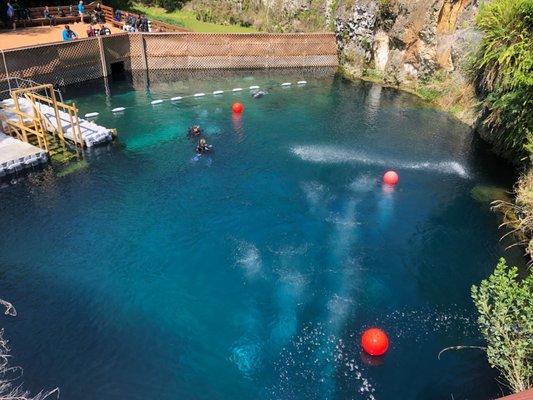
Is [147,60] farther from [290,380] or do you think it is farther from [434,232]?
[290,380]

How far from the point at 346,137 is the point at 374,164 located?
15.7ft

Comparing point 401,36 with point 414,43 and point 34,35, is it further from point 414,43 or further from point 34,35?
point 34,35

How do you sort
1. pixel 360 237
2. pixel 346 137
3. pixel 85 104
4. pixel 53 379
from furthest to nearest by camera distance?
pixel 85 104 < pixel 346 137 < pixel 360 237 < pixel 53 379

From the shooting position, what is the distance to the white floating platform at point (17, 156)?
29703 mm

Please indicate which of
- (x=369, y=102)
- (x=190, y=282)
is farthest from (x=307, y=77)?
(x=190, y=282)

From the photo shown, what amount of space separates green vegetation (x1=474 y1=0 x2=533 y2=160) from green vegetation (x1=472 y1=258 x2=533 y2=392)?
14.9 meters

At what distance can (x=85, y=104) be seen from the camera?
41.3 meters

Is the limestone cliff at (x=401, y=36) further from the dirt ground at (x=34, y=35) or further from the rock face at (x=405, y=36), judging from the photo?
the dirt ground at (x=34, y=35)

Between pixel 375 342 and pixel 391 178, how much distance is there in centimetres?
1367

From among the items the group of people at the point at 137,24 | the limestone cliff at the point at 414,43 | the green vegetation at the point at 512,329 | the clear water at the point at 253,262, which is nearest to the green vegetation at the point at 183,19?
the group of people at the point at 137,24

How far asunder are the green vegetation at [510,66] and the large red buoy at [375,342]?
1484 cm

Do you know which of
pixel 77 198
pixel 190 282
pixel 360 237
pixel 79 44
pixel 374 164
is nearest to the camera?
pixel 190 282

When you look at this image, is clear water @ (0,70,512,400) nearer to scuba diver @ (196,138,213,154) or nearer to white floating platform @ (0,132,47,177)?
scuba diver @ (196,138,213,154)

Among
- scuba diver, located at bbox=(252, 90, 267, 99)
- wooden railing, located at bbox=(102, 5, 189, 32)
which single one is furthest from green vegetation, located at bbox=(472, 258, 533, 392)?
wooden railing, located at bbox=(102, 5, 189, 32)
